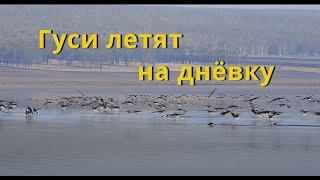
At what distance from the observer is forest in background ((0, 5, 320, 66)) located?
30.5 m

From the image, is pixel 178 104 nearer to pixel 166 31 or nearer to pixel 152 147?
pixel 152 147

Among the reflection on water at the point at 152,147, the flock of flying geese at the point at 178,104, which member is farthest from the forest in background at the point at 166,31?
the reflection on water at the point at 152,147

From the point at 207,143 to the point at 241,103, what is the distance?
8.66 m

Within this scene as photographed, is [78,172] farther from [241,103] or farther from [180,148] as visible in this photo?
[241,103]

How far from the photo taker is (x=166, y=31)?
33562mm

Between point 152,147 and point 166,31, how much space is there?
72.1ft

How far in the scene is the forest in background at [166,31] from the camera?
30475 millimetres

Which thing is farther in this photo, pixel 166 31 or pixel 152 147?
pixel 166 31

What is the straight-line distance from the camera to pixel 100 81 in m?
26.4

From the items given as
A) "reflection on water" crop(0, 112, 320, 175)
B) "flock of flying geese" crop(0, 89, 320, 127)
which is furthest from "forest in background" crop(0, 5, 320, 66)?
"reflection on water" crop(0, 112, 320, 175)

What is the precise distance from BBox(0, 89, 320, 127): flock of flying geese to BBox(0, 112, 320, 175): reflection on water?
4.16 ft

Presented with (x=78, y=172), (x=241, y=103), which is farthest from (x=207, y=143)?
(x=241, y=103)

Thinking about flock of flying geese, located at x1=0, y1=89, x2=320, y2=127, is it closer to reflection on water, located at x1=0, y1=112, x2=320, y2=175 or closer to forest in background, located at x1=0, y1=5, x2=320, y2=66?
reflection on water, located at x1=0, y1=112, x2=320, y2=175

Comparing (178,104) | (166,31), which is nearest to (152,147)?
(178,104)
